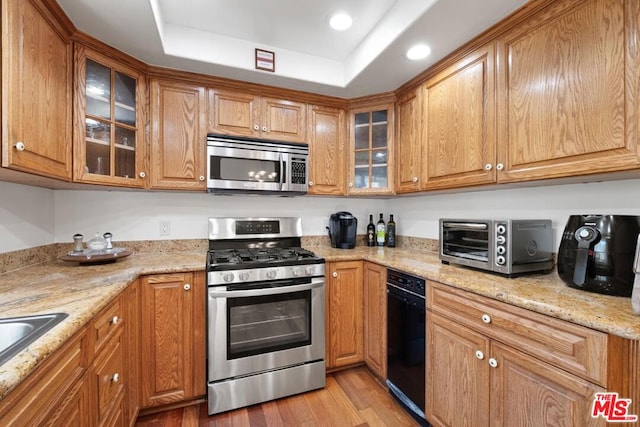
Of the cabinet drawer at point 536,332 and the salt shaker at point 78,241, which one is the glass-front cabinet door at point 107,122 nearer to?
the salt shaker at point 78,241

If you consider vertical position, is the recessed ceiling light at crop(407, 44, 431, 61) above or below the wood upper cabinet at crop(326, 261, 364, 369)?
above

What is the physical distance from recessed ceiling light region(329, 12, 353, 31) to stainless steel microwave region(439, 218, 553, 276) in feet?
4.61

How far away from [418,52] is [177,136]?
170 cm

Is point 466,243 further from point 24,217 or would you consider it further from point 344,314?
point 24,217

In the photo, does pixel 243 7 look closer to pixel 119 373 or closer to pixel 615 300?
pixel 119 373

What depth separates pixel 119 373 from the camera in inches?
53.3

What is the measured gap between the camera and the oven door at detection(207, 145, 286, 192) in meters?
2.02

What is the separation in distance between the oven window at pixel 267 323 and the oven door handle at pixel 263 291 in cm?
4

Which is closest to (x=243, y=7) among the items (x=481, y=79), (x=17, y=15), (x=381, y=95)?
(x=17, y=15)

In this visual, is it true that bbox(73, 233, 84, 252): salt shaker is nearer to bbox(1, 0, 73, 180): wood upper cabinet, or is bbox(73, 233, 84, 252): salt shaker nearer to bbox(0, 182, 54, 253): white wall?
bbox(0, 182, 54, 253): white wall

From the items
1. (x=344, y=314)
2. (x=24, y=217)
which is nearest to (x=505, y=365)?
(x=344, y=314)

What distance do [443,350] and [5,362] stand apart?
5.34 feet

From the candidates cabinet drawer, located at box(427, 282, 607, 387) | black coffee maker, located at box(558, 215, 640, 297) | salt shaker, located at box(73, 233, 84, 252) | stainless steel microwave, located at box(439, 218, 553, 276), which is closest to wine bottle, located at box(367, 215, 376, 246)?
stainless steel microwave, located at box(439, 218, 553, 276)

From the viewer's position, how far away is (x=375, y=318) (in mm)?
2020
